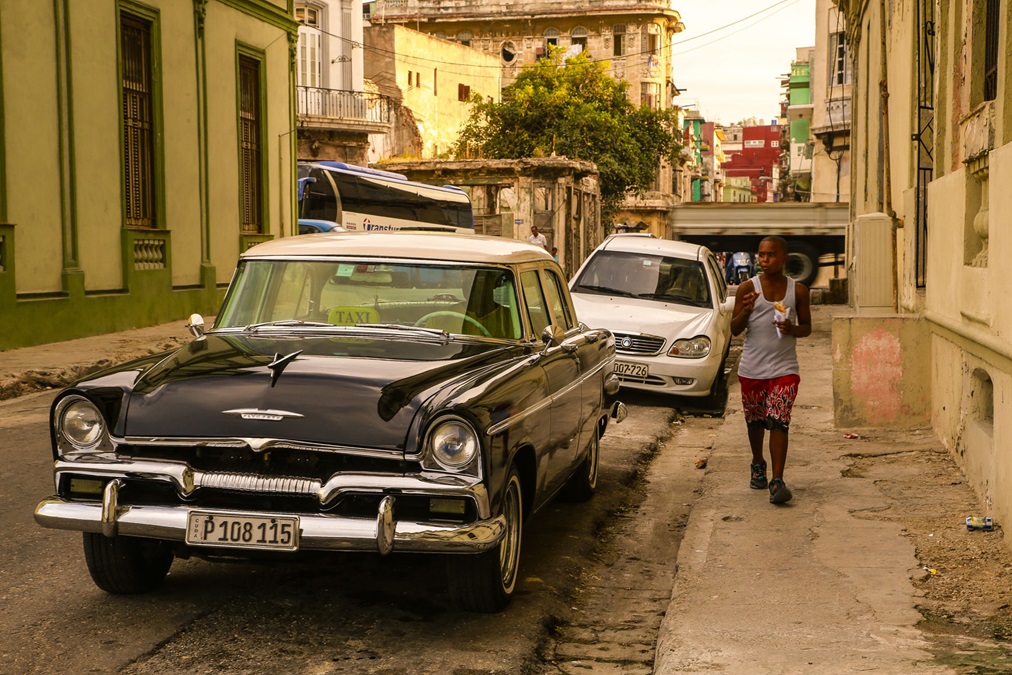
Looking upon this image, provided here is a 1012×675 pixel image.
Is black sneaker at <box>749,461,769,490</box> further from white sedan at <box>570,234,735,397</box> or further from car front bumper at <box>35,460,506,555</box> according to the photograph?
white sedan at <box>570,234,735,397</box>

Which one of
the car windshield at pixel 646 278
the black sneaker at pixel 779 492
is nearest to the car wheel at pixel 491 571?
the black sneaker at pixel 779 492

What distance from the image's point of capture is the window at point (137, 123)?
17.7 meters

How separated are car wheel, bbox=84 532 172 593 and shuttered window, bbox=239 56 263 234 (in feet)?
57.0

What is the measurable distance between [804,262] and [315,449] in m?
30.8

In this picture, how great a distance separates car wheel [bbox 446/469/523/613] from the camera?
471cm

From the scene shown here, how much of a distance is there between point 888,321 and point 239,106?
15.0 metres

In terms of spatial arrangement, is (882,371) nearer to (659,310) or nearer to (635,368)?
(635,368)

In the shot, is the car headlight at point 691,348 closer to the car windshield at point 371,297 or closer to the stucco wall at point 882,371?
the stucco wall at point 882,371

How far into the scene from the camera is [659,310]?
1223 cm

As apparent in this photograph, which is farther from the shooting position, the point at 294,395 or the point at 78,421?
the point at 78,421

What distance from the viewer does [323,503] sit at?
435 cm

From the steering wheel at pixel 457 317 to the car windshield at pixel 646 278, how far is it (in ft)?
23.5

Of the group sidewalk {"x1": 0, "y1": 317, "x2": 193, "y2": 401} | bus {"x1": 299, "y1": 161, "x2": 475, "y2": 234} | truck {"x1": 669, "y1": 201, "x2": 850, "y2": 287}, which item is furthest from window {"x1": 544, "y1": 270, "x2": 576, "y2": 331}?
truck {"x1": 669, "y1": 201, "x2": 850, "y2": 287}

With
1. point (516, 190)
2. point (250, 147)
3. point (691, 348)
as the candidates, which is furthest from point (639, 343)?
point (516, 190)
